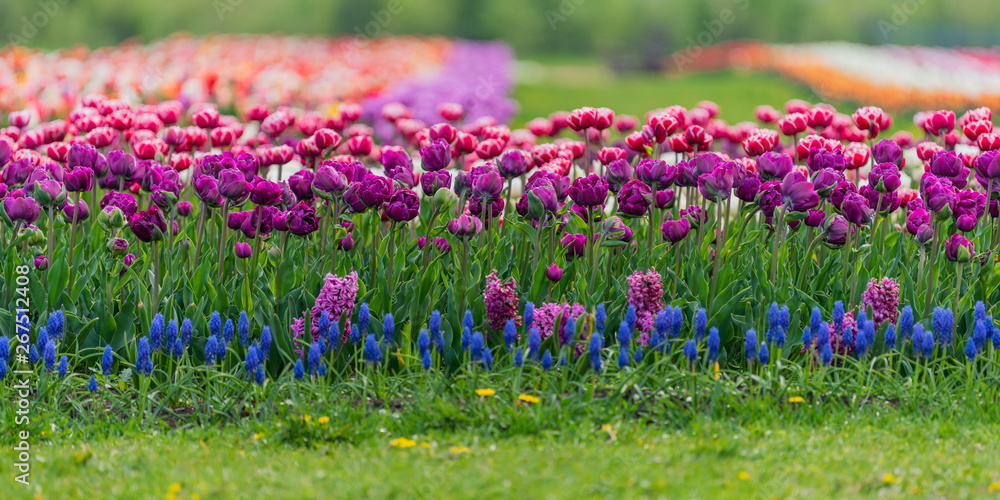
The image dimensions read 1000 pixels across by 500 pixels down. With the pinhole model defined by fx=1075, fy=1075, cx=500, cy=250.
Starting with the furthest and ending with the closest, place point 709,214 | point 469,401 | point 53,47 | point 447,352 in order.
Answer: point 53,47 < point 709,214 < point 447,352 < point 469,401

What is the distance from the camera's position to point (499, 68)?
76.1ft

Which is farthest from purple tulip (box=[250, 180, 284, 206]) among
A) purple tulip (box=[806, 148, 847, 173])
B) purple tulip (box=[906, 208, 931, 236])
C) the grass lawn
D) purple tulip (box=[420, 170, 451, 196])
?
purple tulip (box=[906, 208, 931, 236])

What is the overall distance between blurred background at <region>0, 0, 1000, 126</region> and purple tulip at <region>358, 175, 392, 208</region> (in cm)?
2019

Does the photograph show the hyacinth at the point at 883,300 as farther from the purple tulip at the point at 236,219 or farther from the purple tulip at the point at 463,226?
the purple tulip at the point at 236,219

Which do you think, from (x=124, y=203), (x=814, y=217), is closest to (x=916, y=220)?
(x=814, y=217)

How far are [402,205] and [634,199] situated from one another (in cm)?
100

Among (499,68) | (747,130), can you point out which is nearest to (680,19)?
(499,68)

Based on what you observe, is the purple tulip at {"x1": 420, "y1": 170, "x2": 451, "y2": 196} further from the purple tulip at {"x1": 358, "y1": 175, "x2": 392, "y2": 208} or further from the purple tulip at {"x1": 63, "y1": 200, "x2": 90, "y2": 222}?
the purple tulip at {"x1": 63, "y1": 200, "x2": 90, "y2": 222}

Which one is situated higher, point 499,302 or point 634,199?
point 634,199

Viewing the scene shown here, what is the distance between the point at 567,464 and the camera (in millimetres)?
3676

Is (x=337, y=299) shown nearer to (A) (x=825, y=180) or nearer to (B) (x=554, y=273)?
(B) (x=554, y=273)

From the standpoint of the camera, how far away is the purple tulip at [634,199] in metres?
4.65

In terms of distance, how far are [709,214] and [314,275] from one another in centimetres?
236

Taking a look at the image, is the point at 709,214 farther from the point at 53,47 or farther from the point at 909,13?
the point at 909,13
